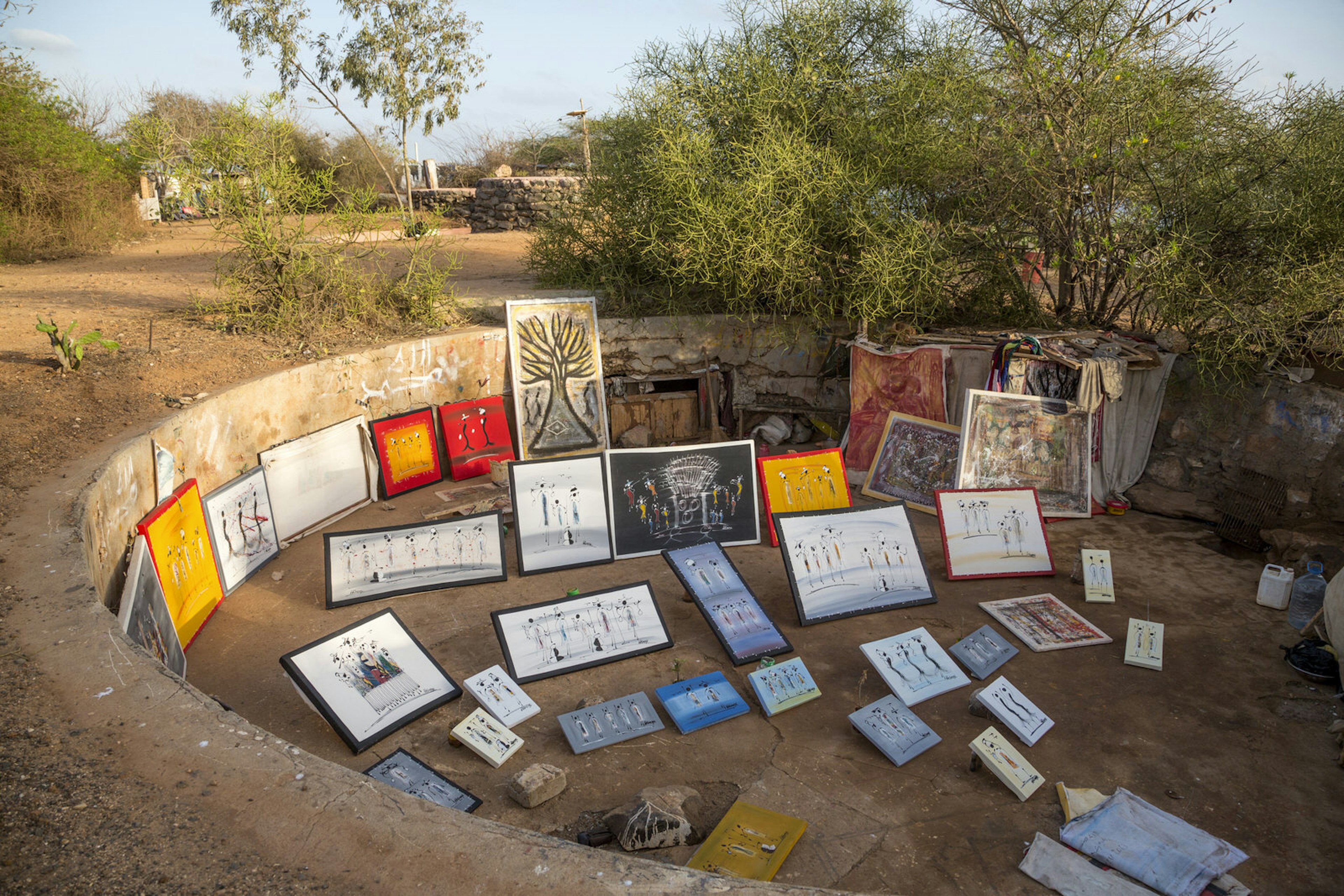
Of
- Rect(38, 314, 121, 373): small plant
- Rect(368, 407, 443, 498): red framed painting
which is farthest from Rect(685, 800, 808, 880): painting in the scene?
Rect(38, 314, 121, 373): small plant

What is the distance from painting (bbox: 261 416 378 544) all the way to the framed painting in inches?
145

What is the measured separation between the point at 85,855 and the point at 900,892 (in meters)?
2.86

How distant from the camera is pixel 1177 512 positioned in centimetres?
736

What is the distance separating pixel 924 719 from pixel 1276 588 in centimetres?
310

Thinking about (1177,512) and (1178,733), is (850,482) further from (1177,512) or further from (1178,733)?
(1178,733)

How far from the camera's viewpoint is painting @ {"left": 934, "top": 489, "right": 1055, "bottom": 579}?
612cm

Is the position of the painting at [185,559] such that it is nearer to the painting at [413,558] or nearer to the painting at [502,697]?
the painting at [413,558]

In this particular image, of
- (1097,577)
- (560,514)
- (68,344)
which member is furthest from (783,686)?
(68,344)

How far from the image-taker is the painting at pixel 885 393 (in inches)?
Answer: 306

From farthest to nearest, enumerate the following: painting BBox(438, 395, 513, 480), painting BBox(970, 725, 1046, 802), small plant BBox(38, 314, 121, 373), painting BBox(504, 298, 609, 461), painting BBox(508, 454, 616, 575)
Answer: painting BBox(504, 298, 609, 461), painting BBox(438, 395, 513, 480), small plant BBox(38, 314, 121, 373), painting BBox(508, 454, 616, 575), painting BBox(970, 725, 1046, 802)

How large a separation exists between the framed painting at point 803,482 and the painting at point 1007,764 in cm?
279

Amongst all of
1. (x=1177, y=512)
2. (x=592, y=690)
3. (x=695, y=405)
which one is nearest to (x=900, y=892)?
(x=592, y=690)

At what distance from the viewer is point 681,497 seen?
670 centimetres

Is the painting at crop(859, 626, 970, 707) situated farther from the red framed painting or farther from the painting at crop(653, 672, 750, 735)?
the red framed painting
